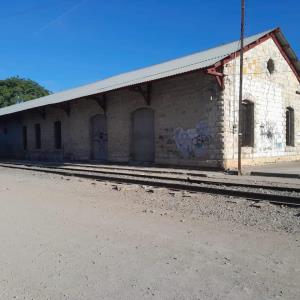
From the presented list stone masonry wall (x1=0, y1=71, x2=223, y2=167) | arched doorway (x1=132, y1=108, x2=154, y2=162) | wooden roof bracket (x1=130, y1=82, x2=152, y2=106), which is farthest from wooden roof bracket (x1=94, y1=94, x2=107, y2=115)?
wooden roof bracket (x1=130, y1=82, x2=152, y2=106)

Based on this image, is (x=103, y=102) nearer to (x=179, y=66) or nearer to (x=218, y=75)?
(x=179, y=66)

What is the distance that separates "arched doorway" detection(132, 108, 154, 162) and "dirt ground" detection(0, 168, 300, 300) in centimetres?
913

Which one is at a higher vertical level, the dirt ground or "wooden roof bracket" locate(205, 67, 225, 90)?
"wooden roof bracket" locate(205, 67, 225, 90)

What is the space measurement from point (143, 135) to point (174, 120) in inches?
90.2

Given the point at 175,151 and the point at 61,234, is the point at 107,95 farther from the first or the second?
the point at 61,234

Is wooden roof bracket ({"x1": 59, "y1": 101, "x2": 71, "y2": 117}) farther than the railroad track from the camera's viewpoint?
Yes

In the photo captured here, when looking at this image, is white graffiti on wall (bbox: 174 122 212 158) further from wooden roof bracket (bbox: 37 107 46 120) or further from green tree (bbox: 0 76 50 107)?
green tree (bbox: 0 76 50 107)

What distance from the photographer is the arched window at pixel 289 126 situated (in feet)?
62.5

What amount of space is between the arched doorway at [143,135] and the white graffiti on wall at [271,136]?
4.91 metres

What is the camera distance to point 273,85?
17.7 m

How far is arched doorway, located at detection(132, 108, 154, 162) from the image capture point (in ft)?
57.6

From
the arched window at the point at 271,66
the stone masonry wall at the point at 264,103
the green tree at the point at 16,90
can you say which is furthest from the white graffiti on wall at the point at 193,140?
the green tree at the point at 16,90

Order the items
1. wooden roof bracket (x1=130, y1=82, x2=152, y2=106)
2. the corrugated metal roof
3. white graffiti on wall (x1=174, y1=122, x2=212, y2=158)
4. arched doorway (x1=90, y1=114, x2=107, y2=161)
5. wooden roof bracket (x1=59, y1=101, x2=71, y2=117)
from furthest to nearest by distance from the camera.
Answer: wooden roof bracket (x1=59, y1=101, x2=71, y2=117)
arched doorway (x1=90, y1=114, x2=107, y2=161)
wooden roof bracket (x1=130, y1=82, x2=152, y2=106)
the corrugated metal roof
white graffiti on wall (x1=174, y1=122, x2=212, y2=158)

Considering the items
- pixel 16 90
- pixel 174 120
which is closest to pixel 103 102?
pixel 174 120
